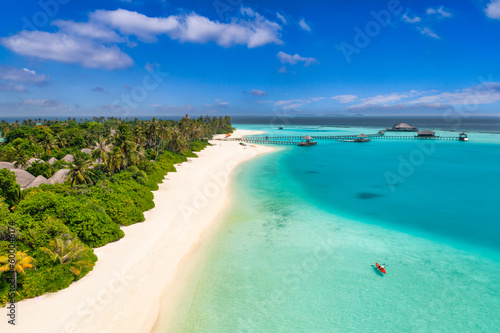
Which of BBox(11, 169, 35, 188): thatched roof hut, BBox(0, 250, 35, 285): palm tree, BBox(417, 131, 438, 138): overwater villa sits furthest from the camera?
BBox(417, 131, 438, 138): overwater villa

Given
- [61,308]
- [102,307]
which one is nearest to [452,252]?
[102,307]

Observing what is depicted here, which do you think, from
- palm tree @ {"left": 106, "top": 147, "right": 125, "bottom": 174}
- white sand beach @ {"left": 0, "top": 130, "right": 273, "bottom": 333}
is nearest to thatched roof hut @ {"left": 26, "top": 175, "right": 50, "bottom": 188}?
palm tree @ {"left": 106, "top": 147, "right": 125, "bottom": 174}

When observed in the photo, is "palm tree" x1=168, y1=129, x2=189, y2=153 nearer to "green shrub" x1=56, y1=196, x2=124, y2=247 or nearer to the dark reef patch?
"green shrub" x1=56, y1=196, x2=124, y2=247

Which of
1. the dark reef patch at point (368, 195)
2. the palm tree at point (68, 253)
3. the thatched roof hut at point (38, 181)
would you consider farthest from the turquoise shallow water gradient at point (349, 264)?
the thatched roof hut at point (38, 181)

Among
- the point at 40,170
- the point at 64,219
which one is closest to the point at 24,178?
the point at 40,170

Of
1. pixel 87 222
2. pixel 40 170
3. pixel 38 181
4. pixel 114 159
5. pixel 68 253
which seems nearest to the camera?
pixel 68 253

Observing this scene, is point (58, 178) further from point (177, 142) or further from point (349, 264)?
point (349, 264)

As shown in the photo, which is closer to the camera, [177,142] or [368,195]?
[368,195]
